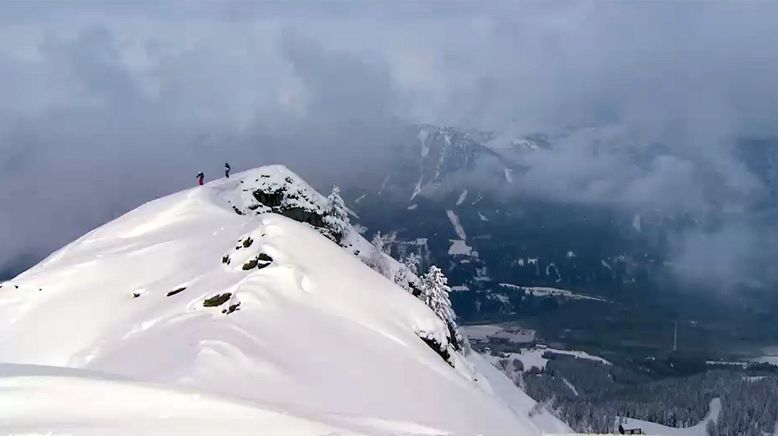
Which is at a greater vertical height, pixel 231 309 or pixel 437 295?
pixel 437 295

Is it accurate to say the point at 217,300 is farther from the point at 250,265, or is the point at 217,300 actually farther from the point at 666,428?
the point at 666,428

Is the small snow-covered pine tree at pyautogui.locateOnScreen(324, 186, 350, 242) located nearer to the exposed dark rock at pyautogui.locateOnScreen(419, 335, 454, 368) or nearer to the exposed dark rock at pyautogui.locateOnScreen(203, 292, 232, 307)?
the exposed dark rock at pyautogui.locateOnScreen(419, 335, 454, 368)

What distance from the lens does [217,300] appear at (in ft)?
114

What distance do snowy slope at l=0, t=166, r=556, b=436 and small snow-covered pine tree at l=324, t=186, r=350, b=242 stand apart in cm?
1581

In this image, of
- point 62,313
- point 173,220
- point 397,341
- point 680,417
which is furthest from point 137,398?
point 680,417

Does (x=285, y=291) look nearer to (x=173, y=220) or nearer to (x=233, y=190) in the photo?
(x=173, y=220)

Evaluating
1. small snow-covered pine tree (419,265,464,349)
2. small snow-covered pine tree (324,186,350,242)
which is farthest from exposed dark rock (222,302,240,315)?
small snow-covered pine tree (324,186,350,242)

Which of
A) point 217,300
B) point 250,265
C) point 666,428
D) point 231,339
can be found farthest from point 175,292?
point 666,428

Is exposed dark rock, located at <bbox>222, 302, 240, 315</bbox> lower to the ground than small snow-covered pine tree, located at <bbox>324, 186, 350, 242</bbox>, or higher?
lower

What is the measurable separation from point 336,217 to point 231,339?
42.7 meters

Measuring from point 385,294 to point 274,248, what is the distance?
284 inches

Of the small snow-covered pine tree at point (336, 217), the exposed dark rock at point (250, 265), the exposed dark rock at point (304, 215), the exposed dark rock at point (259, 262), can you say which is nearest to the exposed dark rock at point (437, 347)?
the exposed dark rock at point (259, 262)

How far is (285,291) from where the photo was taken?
36.3m

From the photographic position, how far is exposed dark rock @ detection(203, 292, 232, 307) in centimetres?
3444
